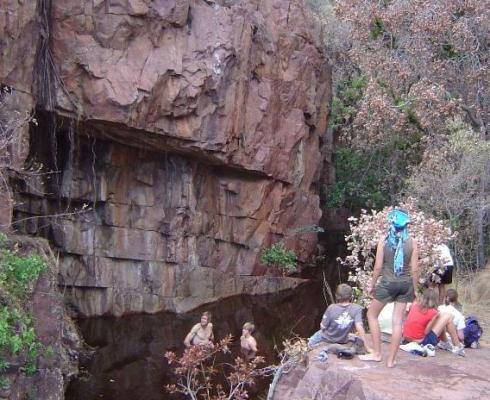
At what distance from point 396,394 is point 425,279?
179 inches

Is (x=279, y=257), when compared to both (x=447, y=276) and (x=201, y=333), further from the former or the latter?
(x=447, y=276)

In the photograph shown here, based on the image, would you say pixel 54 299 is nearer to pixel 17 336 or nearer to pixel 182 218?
pixel 17 336

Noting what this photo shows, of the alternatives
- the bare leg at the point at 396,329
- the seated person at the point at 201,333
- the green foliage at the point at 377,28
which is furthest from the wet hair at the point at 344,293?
the green foliage at the point at 377,28

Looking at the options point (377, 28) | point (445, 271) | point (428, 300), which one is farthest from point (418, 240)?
point (377, 28)

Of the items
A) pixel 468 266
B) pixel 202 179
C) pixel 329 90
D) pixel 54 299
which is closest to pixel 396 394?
pixel 54 299

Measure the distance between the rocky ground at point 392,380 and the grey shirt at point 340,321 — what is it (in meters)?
0.31

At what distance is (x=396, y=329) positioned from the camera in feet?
22.3

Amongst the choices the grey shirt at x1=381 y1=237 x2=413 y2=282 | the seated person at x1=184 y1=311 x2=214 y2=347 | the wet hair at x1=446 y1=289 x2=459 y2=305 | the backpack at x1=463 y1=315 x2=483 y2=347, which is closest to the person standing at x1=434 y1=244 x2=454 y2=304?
the wet hair at x1=446 y1=289 x2=459 y2=305

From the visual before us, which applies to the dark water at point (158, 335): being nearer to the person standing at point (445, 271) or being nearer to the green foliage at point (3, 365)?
the green foliage at point (3, 365)

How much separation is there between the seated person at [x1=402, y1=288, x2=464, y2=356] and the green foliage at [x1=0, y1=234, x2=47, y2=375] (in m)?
4.55

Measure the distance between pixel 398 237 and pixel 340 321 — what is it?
4.31 feet

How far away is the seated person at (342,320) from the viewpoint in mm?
7434

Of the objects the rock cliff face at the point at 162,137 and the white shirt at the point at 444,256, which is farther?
the rock cliff face at the point at 162,137

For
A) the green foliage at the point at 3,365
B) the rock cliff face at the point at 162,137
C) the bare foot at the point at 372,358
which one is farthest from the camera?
the rock cliff face at the point at 162,137
